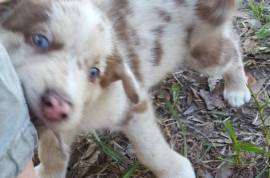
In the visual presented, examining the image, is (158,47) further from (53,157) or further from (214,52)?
(53,157)

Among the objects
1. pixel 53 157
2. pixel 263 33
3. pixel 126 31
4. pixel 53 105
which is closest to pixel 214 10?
pixel 126 31

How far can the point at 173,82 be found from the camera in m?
4.25

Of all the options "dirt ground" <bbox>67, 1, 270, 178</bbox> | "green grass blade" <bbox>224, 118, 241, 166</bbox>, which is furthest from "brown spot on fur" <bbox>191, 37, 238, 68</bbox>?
"green grass blade" <bbox>224, 118, 241, 166</bbox>

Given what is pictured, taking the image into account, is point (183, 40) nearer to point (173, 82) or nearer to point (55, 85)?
point (173, 82)

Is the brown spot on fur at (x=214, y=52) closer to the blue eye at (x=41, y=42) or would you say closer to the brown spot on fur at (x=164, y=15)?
the brown spot on fur at (x=164, y=15)

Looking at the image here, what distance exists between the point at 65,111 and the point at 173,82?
5.70 feet

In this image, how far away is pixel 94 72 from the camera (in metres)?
2.96

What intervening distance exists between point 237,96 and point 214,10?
643 millimetres

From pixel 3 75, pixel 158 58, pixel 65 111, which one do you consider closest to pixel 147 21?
pixel 158 58

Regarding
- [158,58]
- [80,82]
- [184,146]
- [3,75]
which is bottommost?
[184,146]

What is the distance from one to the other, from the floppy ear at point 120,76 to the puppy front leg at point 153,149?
23 cm

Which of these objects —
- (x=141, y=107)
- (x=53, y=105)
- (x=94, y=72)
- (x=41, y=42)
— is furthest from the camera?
(x=141, y=107)

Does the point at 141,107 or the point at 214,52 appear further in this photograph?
the point at 214,52

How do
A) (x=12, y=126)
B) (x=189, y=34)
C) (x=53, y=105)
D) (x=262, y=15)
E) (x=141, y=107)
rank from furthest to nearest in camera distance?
1. (x=262, y=15)
2. (x=189, y=34)
3. (x=141, y=107)
4. (x=53, y=105)
5. (x=12, y=126)
